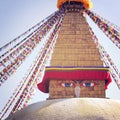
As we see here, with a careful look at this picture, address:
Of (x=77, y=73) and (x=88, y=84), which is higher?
(x=77, y=73)

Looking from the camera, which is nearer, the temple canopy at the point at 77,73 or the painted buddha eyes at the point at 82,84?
the temple canopy at the point at 77,73

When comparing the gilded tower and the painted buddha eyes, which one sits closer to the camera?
the gilded tower

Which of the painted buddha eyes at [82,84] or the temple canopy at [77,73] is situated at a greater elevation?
the temple canopy at [77,73]

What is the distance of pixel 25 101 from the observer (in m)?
12.7

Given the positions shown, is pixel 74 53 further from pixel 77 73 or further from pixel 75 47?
pixel 77 73

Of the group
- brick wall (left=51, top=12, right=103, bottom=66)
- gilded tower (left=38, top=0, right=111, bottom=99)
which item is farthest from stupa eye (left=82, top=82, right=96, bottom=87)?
brick wall (left=51, top=12, right=103, bottom=66)

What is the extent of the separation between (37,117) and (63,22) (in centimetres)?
914

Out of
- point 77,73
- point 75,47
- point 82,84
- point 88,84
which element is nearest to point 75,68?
point 77,73

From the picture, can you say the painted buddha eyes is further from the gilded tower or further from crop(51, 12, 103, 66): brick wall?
crop(51, 12, 103, 66): brick wall

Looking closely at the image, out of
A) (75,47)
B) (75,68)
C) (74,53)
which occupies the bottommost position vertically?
(75,68)

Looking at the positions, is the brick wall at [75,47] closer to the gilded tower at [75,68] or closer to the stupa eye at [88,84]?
the gilded tower at [75,68]

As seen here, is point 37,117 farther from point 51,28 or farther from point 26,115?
point 51,28

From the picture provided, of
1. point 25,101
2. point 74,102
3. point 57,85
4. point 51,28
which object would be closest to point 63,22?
point 51,28

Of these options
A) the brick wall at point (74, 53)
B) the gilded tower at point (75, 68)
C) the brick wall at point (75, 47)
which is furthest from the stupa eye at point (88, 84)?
the brick wall at point (75, 47)
